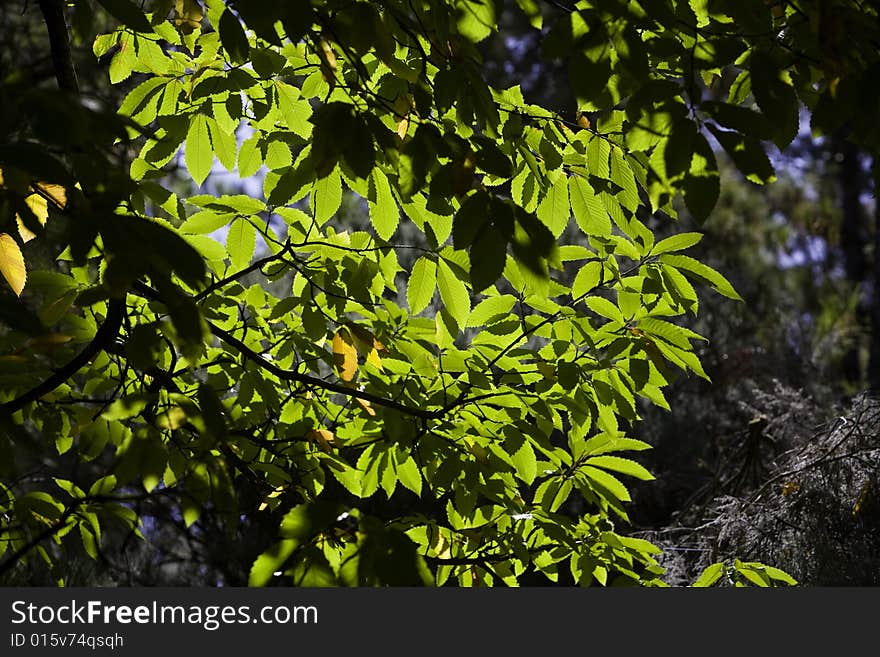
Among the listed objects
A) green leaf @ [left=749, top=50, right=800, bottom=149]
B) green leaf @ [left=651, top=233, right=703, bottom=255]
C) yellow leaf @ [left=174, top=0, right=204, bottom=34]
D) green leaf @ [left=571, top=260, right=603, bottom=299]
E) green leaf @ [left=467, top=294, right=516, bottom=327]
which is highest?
yellow leaf @ [left=174, top=0, right=204, bottom=34]

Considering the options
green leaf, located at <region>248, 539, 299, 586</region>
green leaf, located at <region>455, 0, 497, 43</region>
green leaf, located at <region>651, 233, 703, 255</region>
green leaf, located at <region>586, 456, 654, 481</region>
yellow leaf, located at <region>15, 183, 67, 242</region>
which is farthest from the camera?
green leaf, located at <region>586, 456, 654, 481</region>

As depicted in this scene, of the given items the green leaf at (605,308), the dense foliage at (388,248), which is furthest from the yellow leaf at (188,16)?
the green leaf at (605,308)

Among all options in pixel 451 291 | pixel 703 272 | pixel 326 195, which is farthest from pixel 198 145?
pixel 703 272

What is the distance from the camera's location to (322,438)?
1854 mm

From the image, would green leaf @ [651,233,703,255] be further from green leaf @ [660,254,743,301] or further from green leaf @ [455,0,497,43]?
green leaf @ [455,0,497,43]

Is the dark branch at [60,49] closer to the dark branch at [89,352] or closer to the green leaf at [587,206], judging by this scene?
the dark branch at [89,352]

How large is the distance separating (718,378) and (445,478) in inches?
157

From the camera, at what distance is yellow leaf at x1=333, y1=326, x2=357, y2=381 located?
177cm

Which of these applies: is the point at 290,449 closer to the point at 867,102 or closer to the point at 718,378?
the point at 867,102

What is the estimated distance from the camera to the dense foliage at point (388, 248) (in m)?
1.09

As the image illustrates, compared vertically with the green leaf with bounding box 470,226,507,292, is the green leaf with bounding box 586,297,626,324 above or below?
above

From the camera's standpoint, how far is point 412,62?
169 centimetres

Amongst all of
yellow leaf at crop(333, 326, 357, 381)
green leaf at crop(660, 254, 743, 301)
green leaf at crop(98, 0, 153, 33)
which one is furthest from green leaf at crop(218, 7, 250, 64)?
green leaf at crop(660, 254, 743, 301)

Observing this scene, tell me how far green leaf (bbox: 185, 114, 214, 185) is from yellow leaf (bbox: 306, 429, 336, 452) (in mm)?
619
